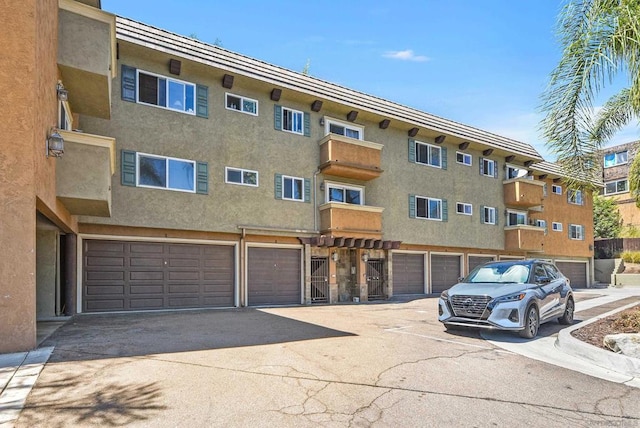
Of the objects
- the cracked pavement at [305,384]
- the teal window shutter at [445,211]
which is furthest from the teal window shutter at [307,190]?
the cracked pavement at [305,384]

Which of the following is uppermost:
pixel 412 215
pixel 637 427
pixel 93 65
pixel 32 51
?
pixel 93 65

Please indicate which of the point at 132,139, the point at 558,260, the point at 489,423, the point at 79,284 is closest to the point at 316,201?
the point at 132,139

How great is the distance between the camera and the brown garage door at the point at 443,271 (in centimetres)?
2373

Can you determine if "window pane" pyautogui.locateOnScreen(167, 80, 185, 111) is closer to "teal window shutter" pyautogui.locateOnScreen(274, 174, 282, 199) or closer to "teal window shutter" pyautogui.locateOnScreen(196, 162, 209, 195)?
"teal window shutter" pyautogui.locateOnScreen(196, 162, 209, 195)

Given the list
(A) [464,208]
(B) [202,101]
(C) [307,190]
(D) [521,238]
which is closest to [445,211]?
(A) [464,208]

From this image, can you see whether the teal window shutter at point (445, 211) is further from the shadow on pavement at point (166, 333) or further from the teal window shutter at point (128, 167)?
the teal window shutter at point (128, 167)

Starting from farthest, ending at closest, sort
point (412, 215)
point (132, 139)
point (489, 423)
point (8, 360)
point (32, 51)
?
point (412, 215), point (132, 139), point (32, 51), point (8, 360), point (489, 423)

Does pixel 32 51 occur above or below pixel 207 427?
above

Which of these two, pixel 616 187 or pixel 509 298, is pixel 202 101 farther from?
pixel 616 187

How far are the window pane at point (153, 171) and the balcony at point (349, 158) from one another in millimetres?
6829

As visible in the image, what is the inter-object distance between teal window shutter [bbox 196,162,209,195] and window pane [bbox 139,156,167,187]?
1178 millimetres

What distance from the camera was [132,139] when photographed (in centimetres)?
1486

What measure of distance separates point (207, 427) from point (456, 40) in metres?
10.3

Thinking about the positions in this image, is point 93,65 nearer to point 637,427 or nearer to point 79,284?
point 79,284
